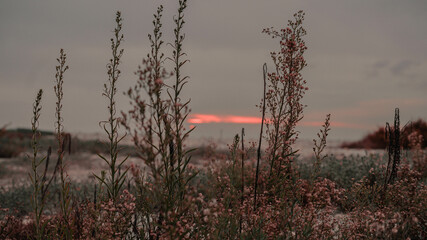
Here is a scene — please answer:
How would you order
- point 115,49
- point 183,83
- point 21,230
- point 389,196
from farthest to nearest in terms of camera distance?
point 21,230, point 389,196, point 115,49, point 183,83

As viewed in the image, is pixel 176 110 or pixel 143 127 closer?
pixel 143 127

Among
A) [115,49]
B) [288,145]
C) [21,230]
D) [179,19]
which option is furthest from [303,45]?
[21,230]

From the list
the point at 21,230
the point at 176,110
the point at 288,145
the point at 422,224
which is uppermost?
the point at 176,110

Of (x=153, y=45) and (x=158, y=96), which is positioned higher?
(x=153, y=45)

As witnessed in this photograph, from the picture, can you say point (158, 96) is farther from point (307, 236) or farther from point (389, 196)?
point (389, 196)

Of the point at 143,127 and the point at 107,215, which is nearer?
the point at 143,127

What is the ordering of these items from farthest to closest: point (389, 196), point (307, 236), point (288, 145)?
point (389, 196) < point (288, 145) < point (307, 236)

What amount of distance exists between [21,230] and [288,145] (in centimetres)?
425

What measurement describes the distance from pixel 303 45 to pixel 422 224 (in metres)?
2.65

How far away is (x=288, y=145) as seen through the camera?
446cm

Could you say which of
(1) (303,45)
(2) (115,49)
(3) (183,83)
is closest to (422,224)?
(1) (303,45)

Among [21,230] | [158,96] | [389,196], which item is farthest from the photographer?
[21,230]

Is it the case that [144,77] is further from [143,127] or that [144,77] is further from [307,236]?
[307,236]

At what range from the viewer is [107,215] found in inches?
149
